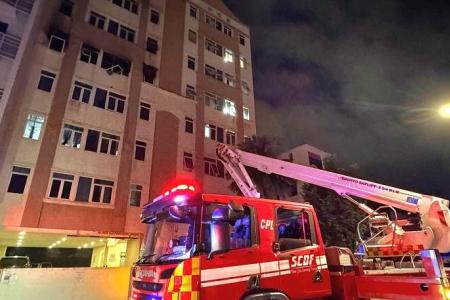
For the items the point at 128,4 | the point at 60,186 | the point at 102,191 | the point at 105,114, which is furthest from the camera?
the point at 128,4

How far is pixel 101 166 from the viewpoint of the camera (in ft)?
56.6

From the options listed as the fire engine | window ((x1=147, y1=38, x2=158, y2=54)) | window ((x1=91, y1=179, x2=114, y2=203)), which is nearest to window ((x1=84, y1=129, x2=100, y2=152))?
window ((x1=91, y1=179, x2=114, y2=203))

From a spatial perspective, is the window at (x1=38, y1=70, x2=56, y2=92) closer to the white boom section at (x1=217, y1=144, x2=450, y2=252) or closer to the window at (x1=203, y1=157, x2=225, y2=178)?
the window at (x1=203, y1=157, x2=225, y2=178)

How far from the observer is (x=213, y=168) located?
72.9 ft

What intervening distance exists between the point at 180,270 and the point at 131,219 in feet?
45.6

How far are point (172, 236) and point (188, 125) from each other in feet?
57.9

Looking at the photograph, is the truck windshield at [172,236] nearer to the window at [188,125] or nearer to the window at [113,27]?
the window at [188,125]

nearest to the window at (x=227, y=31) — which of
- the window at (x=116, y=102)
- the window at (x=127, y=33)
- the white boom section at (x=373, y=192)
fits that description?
the window at (x=127, y=33)

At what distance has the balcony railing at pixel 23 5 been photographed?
17.2m

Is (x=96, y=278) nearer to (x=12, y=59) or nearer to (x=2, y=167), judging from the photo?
(x=2, y=167)

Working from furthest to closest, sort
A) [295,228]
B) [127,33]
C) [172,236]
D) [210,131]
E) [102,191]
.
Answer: [210,131] → [127,33] → [102,191] → [295,228] → [172,236]

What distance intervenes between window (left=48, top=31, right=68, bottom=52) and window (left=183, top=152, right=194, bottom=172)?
1005 centimetres

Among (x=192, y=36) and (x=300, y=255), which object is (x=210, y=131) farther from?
(x=300, y=255)

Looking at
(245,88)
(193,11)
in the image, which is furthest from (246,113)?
(193,11)
